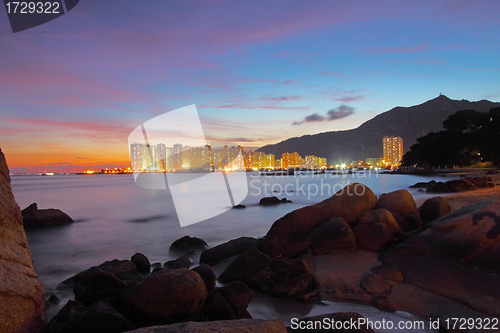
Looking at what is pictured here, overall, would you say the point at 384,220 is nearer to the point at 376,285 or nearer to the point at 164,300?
the point at 376,285

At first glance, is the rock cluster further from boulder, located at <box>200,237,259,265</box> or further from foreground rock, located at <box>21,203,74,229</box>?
foreground rock, located at <box>21,203,74,229</box>

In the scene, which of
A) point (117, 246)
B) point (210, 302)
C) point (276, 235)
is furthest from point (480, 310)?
point (117, 246)

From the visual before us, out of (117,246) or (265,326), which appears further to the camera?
(117,246)

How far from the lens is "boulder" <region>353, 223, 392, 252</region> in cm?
818

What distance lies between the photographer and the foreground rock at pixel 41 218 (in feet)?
54.0

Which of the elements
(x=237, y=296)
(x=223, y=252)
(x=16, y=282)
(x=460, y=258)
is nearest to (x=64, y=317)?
(x=16, y=282)

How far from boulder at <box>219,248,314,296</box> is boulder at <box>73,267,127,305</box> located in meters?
2.48

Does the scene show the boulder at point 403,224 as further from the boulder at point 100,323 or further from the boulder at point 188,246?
the boulder at point 100,323

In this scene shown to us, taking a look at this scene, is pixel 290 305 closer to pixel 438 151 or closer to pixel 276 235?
pixel 276 235

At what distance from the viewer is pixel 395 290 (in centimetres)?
605

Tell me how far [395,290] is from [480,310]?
134 centimetres

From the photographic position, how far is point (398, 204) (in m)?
11.0

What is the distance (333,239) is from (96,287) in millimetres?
5688

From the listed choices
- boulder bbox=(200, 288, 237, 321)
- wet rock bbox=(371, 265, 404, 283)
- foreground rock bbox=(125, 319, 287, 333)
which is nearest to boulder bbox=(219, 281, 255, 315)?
boulder bbox=(200, 288, 237, 321)
